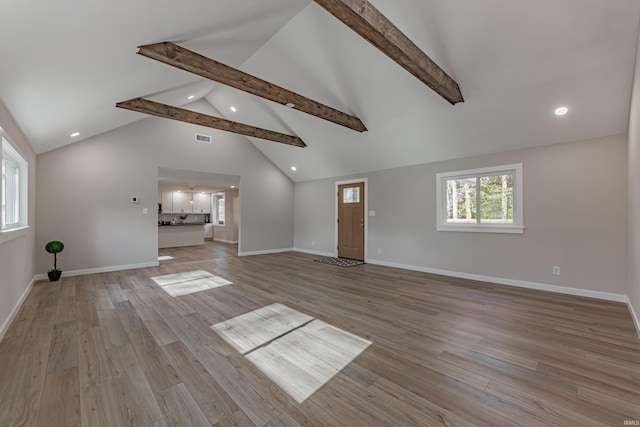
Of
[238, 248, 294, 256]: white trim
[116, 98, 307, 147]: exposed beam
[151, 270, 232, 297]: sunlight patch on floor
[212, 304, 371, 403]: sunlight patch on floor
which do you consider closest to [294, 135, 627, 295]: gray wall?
[116, 98, 307, 147]: exposed beam

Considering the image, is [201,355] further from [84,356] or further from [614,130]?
[614,130]

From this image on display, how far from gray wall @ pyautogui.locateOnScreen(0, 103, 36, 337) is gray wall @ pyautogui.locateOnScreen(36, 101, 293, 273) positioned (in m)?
0.39

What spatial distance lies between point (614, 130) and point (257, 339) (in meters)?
5.33

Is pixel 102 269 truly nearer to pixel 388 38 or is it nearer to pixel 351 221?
pixel 351 221

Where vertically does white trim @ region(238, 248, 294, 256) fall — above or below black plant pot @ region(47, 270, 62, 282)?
below

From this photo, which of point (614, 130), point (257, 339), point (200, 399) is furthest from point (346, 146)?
point (200, 399)

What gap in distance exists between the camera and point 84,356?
2242 mm

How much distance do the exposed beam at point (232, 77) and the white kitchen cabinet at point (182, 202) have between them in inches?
362

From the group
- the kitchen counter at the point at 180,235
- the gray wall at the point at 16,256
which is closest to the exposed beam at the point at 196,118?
the gray wall at the point at 16,256

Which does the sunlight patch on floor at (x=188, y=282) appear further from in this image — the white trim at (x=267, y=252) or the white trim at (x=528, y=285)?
the white trim at (x=528, y=285)

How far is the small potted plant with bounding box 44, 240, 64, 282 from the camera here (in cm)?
456

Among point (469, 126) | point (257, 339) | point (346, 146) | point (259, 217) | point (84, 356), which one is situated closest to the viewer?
point (84, 356)

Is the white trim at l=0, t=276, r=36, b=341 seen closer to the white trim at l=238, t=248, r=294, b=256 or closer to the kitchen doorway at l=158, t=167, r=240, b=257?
the kitchen doorway at l=158, t=167, r=240, b=257

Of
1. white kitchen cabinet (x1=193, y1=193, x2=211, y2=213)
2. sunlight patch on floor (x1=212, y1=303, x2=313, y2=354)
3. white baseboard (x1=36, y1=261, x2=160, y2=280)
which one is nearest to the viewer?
sunlight patch on floor (x1=212, y1=303, x2=313, y2=354)
